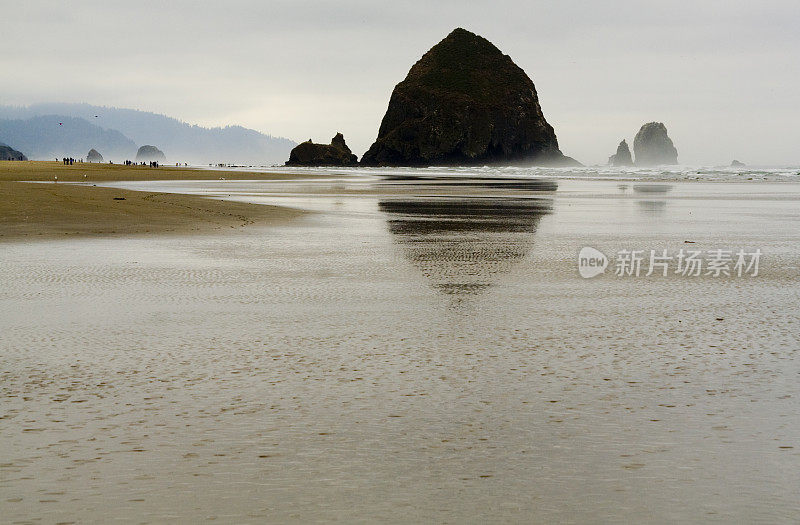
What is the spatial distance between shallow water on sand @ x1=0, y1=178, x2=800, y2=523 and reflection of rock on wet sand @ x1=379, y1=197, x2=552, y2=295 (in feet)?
0.72

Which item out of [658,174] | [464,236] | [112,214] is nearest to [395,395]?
[464,236]

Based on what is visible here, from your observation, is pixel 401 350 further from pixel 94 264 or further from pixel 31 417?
pixel 94 264

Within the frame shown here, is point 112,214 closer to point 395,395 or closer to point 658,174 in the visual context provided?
point 395,395

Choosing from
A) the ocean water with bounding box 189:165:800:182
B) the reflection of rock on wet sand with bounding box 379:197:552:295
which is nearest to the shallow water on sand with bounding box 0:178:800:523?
the reflection of rock on wet sand with bounding box 379:197:552:295

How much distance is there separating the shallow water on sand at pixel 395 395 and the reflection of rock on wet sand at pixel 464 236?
0.22m

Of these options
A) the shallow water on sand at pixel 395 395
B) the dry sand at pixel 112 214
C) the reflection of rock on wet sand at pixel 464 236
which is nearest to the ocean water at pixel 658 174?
the reflection of rock on wet sand at pixel 464 236

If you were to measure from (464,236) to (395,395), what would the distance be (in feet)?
42.4

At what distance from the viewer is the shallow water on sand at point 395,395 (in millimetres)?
4102

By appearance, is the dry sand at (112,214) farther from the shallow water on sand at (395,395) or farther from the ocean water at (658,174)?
the ocean water at (658,174)

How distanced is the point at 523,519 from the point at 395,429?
142 centimetres

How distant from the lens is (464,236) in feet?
60.9

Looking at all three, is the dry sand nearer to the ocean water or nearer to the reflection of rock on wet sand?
the reflection of rock on wet sand

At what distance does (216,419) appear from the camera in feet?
17.4

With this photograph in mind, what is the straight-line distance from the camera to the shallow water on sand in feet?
13.5
